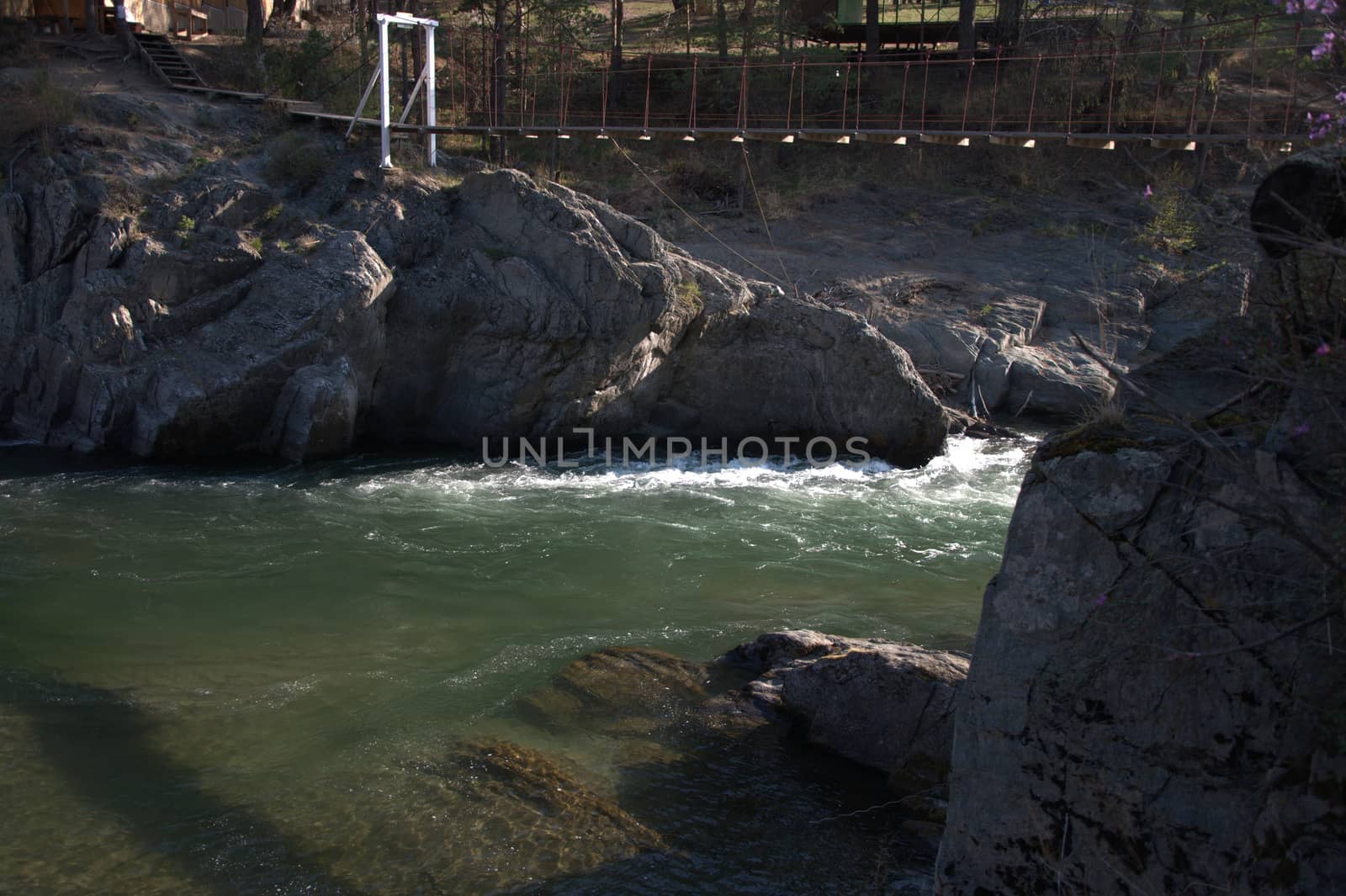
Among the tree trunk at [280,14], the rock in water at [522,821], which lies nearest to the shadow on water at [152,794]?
the rock in water at [522,821]

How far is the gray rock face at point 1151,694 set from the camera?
448 centimetres

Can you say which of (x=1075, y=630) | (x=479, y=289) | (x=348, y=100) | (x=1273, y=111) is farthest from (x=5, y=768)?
(x=1273, y=111)

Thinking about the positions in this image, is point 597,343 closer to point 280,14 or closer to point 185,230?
point 185,230

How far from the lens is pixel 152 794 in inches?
283

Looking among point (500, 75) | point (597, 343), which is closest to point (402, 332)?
point (597, 343)

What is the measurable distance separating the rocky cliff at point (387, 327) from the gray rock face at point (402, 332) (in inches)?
1.1

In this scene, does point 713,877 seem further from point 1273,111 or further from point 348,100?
point 1273,111

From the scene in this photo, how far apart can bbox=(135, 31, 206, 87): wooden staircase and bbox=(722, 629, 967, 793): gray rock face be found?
706 inches

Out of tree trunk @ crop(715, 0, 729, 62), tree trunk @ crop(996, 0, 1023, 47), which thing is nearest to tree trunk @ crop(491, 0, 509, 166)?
tree trunk @ crop(715, 0, 729, 62)

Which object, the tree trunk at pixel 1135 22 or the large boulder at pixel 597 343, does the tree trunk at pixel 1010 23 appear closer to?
the tree trunk at pixel 1135 22

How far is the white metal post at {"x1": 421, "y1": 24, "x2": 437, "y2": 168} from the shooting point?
1803 centimetres

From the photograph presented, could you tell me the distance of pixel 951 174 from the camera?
88.1 ft

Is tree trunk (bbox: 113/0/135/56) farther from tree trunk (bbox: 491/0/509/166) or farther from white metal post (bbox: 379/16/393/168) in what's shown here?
white metal post (bbox: 379/16/393/168)

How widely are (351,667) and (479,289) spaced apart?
25.9ft
